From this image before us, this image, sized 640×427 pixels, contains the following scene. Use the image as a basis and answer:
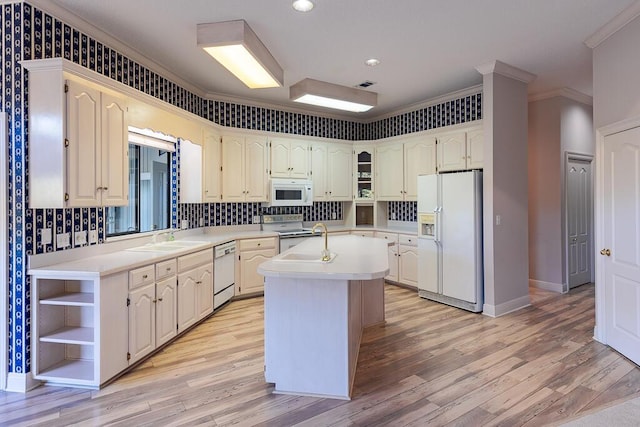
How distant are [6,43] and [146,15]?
98 cm

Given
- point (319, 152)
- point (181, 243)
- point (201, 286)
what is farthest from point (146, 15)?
point (319, 152)

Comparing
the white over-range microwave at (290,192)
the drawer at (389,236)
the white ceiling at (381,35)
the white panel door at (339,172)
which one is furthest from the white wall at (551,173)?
the white over-range microwave at (290,192)

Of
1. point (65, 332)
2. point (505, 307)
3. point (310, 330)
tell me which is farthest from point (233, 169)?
point (505, 307)

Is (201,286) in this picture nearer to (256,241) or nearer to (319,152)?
(256,241)

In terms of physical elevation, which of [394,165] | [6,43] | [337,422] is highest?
[6,43]

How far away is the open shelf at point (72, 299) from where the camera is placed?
2.62 m

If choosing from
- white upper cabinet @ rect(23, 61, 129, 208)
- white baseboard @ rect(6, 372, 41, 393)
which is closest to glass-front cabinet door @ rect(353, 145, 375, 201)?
white upper cabinet @ rect(23, 61, 129, 208)

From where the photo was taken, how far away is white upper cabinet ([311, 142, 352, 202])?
19.4ft

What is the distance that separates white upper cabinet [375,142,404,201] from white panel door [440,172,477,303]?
123 centimetres

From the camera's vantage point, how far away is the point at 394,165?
588 cm

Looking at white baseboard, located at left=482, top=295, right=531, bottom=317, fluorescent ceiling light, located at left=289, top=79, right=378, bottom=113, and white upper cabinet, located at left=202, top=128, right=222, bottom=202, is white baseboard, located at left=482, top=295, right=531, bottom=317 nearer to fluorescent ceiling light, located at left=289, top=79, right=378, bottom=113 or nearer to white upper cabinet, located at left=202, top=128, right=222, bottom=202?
fluorescent ceiling light, located at left=289, top=79, right=378, bottom=113

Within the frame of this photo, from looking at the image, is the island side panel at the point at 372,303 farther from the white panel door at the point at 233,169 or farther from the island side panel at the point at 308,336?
the white panel door at the point at 233,169

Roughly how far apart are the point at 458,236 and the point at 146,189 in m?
3.75

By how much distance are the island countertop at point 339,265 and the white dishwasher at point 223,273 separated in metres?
1.34
